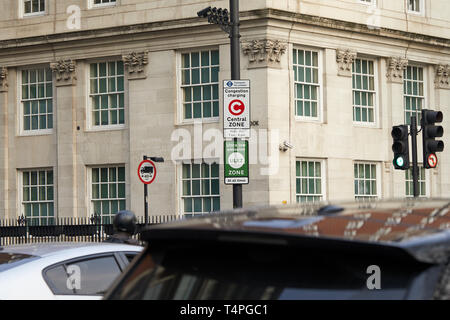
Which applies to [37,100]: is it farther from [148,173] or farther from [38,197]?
[148,173]

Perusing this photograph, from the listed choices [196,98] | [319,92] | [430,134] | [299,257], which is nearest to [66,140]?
[196,98]

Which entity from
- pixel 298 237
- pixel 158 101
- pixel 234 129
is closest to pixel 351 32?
pixel 158 101

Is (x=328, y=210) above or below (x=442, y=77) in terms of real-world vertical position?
below

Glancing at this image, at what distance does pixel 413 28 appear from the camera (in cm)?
3556

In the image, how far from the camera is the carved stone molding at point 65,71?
1367 inches

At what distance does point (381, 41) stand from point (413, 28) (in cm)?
190

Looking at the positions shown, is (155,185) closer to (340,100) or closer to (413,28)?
(340,100)

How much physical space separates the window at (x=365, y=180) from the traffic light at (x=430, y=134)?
14.0 m

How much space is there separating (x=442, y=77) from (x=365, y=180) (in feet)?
19.1

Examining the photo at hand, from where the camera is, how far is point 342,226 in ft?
12.0

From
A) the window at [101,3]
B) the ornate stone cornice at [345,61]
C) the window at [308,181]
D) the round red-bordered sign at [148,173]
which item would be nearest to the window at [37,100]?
the window at [101,3]

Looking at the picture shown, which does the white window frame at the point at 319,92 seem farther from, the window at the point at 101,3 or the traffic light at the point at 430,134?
the traffic light at the point at 430,134

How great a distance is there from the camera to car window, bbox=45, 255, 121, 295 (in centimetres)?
815

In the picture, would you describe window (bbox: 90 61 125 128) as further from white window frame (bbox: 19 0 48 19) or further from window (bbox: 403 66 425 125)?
window (bbox: 403 66 425 125)
